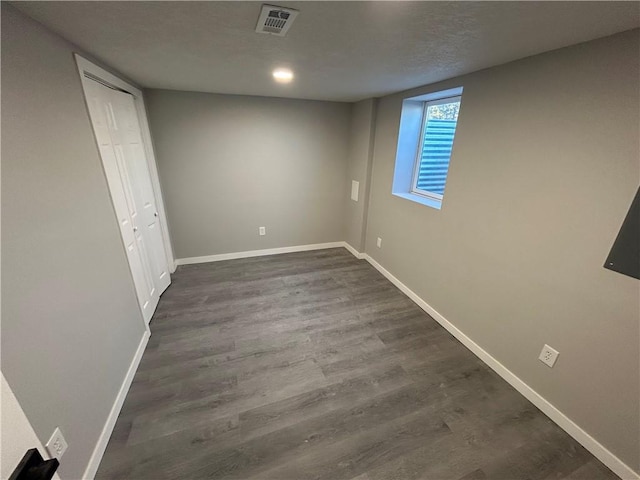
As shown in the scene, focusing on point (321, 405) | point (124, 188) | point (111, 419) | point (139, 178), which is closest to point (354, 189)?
point (139, 178)

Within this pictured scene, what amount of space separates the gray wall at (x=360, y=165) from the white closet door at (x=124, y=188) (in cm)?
257

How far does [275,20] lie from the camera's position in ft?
3.82

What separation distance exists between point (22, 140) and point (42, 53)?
496 millimetres

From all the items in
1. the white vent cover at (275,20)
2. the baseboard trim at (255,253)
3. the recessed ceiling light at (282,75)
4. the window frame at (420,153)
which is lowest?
the baseboard trim at (255,253)

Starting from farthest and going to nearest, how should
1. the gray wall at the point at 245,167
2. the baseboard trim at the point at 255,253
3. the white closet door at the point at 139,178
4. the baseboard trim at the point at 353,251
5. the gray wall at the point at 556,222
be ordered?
the baseboard trim at the point at 353,251
the baseboard trim at the point at 255,253
the gray wall at the point at 245,167
the white closet door at the point at 139,178
the gray wall at the point at 556,222

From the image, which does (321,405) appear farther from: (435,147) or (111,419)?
(435,147)

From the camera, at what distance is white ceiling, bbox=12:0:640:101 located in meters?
1.05

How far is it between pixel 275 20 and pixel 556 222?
1902mm

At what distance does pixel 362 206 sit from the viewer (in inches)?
144

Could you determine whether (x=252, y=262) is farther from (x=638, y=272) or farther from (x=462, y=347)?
(x=638, y=272)

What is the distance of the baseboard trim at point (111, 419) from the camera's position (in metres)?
1.32

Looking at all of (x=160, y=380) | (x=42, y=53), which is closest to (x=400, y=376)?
(x=160, y=380)

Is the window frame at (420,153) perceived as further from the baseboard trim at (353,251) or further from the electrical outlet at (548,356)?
the electrical outlet at (548,356)

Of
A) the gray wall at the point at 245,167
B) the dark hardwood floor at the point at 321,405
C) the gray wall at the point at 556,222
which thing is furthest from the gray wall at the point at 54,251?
the gray wall at the point at 556,222
